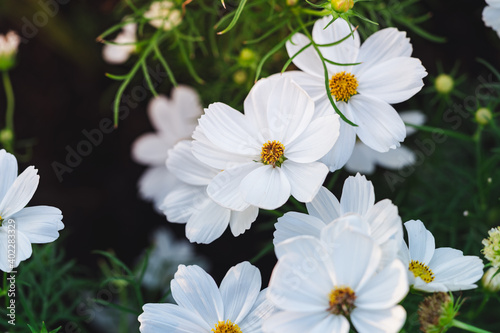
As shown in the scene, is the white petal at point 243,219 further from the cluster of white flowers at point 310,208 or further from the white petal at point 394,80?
the white petal at point 394,80

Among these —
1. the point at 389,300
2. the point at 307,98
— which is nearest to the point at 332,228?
the point at 389,300

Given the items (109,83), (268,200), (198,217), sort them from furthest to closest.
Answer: (109,83), (198,217), (268,200)

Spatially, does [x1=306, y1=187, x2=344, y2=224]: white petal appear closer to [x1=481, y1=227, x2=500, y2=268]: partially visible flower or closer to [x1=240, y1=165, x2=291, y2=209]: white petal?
[x1=240, y1=165, x2=291, y2=209]: white petal

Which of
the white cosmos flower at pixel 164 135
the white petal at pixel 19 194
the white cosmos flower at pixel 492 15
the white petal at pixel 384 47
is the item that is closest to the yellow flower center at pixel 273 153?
the white petal at pixel 384 47

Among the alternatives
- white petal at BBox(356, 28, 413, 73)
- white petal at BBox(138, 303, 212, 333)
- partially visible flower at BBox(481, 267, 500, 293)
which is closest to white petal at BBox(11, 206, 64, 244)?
white petal at BBox(138, 303, 212, 333)

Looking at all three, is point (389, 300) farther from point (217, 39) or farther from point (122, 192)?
point (122, 192)

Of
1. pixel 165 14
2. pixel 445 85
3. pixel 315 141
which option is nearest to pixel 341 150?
pixel 315 141
